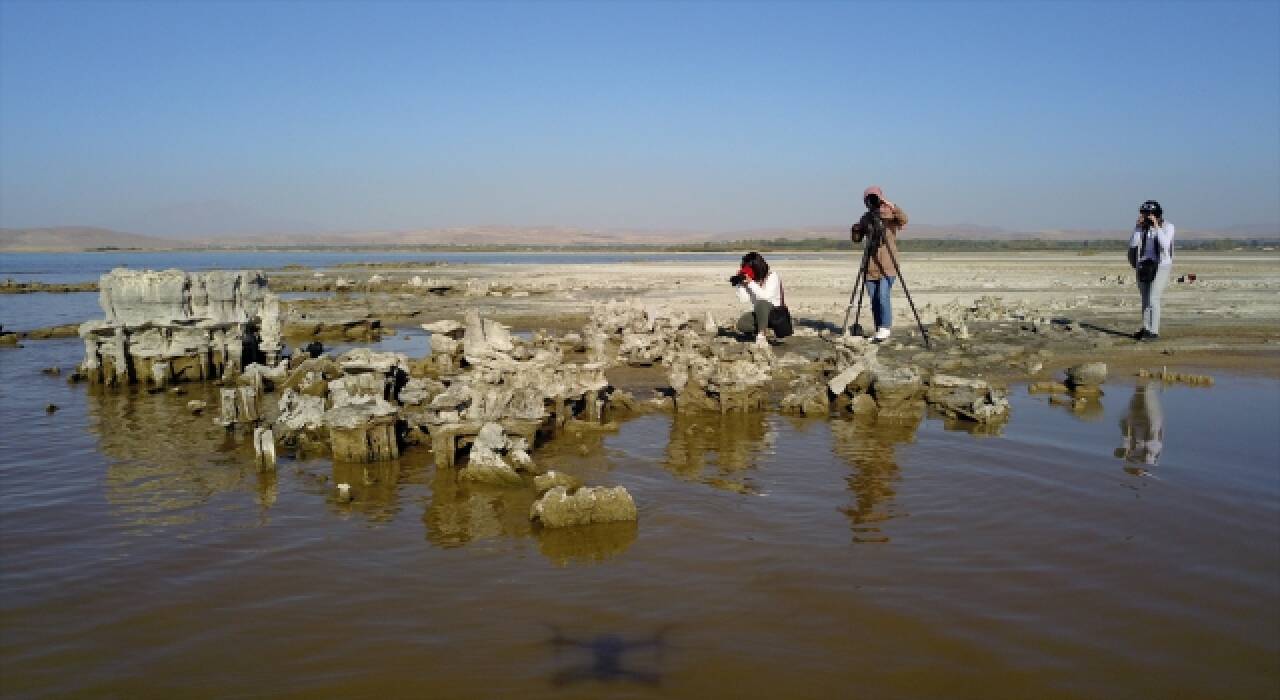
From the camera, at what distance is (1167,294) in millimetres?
24266

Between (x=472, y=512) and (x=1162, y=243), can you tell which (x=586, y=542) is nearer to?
(x=472, y=512)

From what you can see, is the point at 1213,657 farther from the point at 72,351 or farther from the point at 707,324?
the point at 72,351

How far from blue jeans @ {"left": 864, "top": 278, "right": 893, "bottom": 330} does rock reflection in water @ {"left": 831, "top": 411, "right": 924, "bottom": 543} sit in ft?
16.0

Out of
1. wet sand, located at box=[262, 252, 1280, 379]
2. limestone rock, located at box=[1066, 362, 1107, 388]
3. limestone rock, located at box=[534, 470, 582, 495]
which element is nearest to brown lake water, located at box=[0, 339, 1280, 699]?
limestone rock, located at box=[534, 470, 582, 495]

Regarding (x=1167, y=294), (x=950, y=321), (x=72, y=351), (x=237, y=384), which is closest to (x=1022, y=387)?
(x=950, y=321)

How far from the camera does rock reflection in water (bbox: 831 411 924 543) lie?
613 centimetres

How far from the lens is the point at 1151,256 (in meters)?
14.6

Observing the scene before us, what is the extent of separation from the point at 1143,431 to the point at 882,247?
5.75 m

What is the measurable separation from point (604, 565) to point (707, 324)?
11660mm

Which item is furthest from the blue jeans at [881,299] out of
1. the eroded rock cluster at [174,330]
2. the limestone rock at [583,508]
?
the eroded rock cluster at [174,330]

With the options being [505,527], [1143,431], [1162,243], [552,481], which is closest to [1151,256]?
[1162,243]

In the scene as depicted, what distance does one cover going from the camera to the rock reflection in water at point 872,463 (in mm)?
6129

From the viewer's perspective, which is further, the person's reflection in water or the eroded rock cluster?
the eroded rock cluster

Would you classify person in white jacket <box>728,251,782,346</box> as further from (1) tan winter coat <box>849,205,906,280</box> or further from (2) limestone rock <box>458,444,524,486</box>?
(2) limestone rock <box>458,444,524,486</box>
